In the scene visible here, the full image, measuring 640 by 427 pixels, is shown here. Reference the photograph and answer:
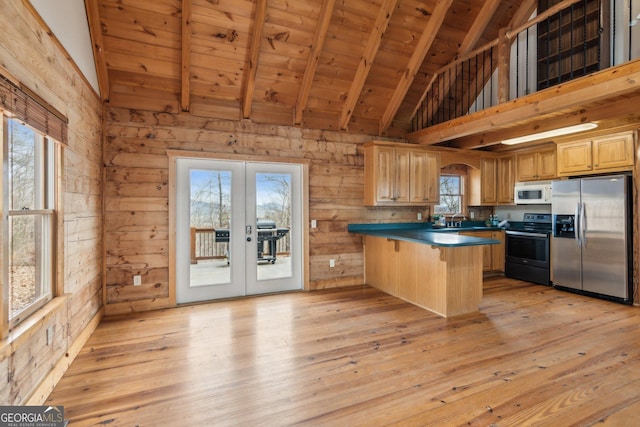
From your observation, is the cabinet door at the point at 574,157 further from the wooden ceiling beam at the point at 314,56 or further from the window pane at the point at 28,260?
the window pane at the point at 28,260

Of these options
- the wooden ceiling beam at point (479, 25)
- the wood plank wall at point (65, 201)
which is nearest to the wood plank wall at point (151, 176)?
the wood plank wall at point (65, 201)

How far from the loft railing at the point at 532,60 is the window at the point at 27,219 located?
189 inches

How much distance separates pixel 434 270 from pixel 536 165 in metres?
3.32

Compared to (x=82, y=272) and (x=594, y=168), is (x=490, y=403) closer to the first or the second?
(x=82, y=272)

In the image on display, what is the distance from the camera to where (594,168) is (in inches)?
177

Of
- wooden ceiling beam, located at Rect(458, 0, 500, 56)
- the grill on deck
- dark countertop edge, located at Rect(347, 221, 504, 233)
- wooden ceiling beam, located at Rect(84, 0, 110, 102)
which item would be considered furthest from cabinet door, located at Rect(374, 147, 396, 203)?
wooden ceiling beam, located at Rect(84, 0, 110, 102)

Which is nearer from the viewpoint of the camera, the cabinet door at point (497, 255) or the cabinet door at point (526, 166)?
the cabinet door at point (526, 166)

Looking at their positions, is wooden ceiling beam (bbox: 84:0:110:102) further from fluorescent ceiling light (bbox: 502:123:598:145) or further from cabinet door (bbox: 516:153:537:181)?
cabinet door (bbox: 516:153:537:181)

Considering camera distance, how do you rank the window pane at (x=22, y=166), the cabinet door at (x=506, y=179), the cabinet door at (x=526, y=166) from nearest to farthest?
the window pane at (x=22, y=166) < the cabinet door at (x=526, y=166) < the cabinet door at (x=506, y=179)

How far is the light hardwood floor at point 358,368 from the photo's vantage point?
1965 mm

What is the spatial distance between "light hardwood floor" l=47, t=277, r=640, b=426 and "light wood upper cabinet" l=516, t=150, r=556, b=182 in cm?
239

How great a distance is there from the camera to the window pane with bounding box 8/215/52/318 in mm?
1917

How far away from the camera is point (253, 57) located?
12.4ft

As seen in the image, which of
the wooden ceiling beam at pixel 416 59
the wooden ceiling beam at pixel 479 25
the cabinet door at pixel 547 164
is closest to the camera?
the wooden ceiling beam at pixel 416 59
